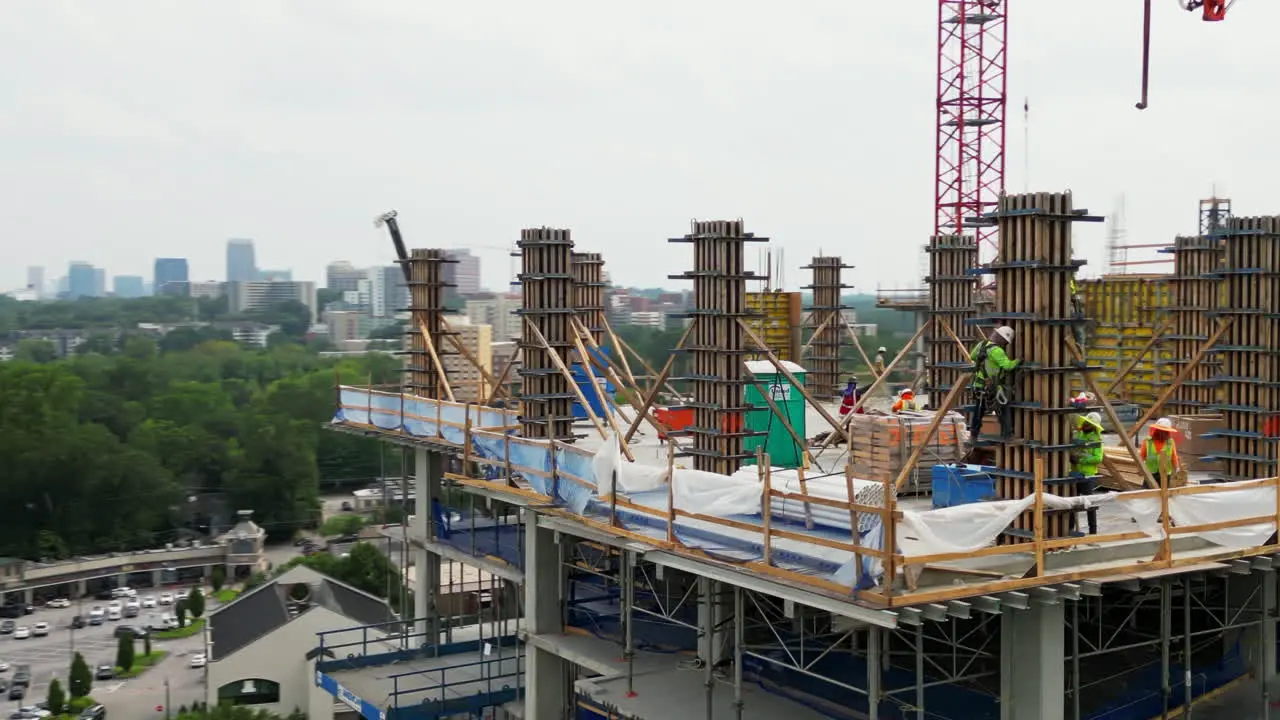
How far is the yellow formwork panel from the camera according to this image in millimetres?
47031

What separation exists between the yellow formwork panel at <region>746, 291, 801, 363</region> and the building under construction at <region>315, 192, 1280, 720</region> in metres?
12.5

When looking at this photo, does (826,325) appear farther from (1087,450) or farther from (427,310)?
(1087,450)

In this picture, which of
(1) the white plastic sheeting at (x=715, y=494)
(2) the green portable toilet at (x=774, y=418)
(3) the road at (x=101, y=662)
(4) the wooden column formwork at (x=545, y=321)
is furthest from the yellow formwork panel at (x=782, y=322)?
(3) the road at (x=101, y=662)

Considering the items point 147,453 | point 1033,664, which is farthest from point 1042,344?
point 147,453

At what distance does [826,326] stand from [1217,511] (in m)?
24.5

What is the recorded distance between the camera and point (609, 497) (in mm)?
22594

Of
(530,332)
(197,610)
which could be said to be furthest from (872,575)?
(197,610)

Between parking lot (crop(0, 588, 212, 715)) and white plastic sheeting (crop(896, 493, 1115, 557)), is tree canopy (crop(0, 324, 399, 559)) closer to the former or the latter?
parking lot (crop(0, 588, 212, 715))

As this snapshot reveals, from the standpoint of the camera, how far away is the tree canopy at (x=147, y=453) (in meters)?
110

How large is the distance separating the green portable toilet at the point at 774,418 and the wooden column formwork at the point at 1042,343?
9709 millimetres

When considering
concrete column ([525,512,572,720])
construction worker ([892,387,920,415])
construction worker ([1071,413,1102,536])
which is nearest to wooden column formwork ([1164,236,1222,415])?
construction worker ([892,387,920,415])

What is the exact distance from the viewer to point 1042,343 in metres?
19.0

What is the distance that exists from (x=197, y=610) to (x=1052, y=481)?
77.8 m

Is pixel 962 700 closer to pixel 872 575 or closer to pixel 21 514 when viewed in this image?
pixel 872 575
